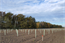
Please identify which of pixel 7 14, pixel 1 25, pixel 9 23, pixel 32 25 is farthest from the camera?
pixel 32 25

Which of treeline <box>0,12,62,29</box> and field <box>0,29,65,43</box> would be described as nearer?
field <box>0,29,65,43</box>

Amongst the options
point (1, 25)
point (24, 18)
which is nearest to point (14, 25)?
point (1, 25)

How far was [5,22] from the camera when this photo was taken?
42.8m

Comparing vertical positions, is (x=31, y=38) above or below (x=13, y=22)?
below

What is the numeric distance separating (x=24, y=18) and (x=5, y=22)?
14.8 metres

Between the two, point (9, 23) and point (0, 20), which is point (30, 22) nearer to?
point (9, 23)

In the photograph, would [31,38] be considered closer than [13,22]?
Yes

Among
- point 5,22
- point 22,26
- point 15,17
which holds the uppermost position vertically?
point 15,17

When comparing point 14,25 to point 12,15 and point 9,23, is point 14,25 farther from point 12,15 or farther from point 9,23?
point 12,15

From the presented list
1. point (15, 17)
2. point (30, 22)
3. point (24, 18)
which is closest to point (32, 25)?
point (30, 22)

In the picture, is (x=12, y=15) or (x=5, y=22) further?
(x=12, y=15)

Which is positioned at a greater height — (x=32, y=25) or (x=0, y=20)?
(x=0, y=20)

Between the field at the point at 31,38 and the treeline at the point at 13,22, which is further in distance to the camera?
the treeline at the point at 13,22

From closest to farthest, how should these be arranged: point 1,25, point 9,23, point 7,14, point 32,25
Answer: point 1,25, point 9,23, point 7,14, point 32,25
